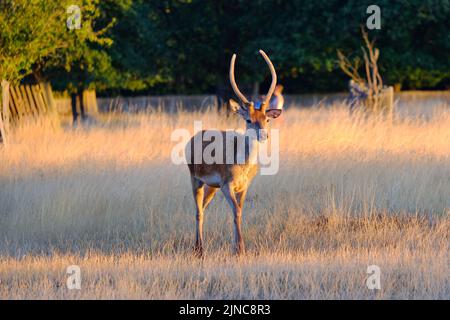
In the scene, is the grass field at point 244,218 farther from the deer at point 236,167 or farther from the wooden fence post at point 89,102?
the wooden fence post at point 89,102

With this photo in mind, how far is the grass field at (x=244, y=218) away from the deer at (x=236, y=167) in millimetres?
431

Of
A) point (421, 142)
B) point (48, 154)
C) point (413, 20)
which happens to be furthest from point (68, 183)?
point (413, 20)

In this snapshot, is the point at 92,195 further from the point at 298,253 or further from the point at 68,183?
the point at 298,253

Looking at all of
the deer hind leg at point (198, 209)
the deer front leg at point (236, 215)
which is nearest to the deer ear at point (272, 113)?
the deer front leg at point (236, 215)

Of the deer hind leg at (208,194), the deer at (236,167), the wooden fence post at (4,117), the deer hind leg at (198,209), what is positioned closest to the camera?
the deer at (236,167)

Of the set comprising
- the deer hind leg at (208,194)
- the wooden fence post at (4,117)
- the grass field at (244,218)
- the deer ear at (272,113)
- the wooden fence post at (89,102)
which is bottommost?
the wooden fence post at (89,102)

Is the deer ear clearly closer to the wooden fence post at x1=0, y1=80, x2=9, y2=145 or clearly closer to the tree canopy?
the wooden fence post at x1=0, y1=80, x2=9, y2=145

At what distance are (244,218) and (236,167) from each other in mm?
1762

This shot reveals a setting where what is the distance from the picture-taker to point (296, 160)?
12.3 metres

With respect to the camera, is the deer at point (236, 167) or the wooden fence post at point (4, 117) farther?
the wooden fence post at point (4, 117)

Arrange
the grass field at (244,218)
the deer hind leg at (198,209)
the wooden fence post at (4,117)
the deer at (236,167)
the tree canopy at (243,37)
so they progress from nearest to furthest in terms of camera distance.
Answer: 1. the grass field at (244,218)
2. the deer at (236,167)
3. the deer hind leg at (198,209)
4. the wooden fence post at (4,117)
5. the tree canopy at (243,37)

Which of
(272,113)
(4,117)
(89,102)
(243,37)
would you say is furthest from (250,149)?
(89,102)

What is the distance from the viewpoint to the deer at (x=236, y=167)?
841cm

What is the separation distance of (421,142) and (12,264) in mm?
8130
